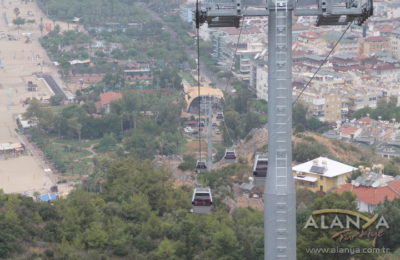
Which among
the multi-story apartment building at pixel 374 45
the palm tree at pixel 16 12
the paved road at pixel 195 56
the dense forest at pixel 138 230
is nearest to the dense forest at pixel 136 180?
Answer: the dense forest at pixel 138 230

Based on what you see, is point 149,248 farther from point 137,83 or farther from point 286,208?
point 137,83

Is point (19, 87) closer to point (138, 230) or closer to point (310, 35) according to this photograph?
point (310, 35)

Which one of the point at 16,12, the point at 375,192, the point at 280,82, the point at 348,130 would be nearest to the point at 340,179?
the point at 375,192

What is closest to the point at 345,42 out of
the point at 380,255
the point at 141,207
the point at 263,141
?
the point at 263,141

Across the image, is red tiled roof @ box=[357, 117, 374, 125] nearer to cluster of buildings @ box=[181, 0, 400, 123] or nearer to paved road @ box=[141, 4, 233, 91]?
cluster of buildings @ box=[181, 0, 400, 123]

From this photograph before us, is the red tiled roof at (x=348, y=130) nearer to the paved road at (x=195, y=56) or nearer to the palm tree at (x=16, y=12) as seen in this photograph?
the paved road at (x=195, y=56)

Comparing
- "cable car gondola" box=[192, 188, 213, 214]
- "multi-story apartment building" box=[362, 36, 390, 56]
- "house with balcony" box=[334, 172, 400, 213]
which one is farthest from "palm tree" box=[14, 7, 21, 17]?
"cable car gondola" box=[192, 188, 213, 214]
